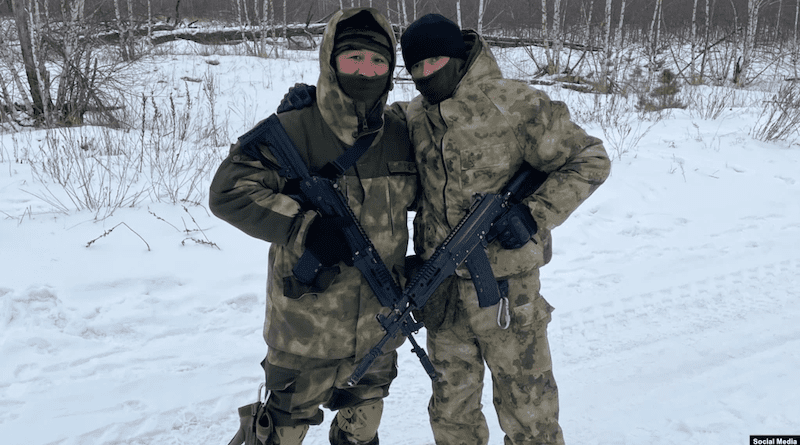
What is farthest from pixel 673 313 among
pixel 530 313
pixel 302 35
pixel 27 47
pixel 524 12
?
pixel 524 12

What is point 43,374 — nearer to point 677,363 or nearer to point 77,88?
point 677,363

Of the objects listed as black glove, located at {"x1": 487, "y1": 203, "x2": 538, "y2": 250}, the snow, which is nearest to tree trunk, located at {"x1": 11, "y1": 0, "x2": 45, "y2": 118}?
the snow

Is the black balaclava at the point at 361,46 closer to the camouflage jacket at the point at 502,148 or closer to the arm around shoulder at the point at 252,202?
the camouflage jacket at the point at 502,148

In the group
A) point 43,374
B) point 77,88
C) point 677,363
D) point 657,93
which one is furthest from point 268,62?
point 677,363

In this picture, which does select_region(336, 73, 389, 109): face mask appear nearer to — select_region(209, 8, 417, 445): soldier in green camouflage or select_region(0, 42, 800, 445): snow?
select_region(209, 8, 417, 445): soldier in green camouflage

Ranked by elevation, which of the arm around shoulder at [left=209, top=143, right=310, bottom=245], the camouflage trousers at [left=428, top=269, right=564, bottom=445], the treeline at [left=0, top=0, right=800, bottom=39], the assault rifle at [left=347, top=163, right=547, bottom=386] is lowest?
the camouflage trousers at [left=428, top=269, right=564, bottom=445]

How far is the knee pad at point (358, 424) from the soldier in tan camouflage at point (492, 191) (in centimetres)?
29

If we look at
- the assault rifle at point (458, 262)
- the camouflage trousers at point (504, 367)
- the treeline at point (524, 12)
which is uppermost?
the treeline at point (524, 12)

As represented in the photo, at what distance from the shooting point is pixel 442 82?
66.2 inches

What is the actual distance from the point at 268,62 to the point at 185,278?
31.2 ft

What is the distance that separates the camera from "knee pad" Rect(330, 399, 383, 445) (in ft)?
6.41

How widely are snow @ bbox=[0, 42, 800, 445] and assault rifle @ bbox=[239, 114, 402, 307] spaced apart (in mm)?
987

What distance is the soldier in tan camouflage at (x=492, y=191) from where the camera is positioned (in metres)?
1.68

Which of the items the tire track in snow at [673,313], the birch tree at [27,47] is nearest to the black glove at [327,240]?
the tire track in snow at [673,313]
